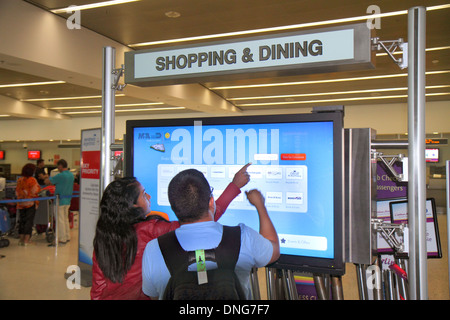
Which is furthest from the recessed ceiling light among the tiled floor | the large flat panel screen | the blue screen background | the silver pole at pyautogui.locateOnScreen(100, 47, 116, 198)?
the blue screen background

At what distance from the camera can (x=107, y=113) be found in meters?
1.97

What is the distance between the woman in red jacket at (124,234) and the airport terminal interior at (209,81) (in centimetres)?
18

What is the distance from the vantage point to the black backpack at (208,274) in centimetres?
121

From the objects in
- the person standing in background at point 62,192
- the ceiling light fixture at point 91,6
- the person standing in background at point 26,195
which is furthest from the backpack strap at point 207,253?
the person standing in background at point 26,195

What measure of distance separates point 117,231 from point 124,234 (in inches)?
1.3

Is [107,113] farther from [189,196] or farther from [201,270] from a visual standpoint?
[201,270]

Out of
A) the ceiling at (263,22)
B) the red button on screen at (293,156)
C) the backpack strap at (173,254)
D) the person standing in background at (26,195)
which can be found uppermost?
the ceiling at (263,22)

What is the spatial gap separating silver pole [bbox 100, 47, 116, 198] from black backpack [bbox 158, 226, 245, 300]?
902mm

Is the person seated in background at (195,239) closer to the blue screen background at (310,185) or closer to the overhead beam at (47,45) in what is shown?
the blue screen background at (310,185)

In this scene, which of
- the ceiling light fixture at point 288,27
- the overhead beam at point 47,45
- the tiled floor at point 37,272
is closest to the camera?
the tiled floor at point 37,272

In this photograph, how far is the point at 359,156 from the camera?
148 cm
